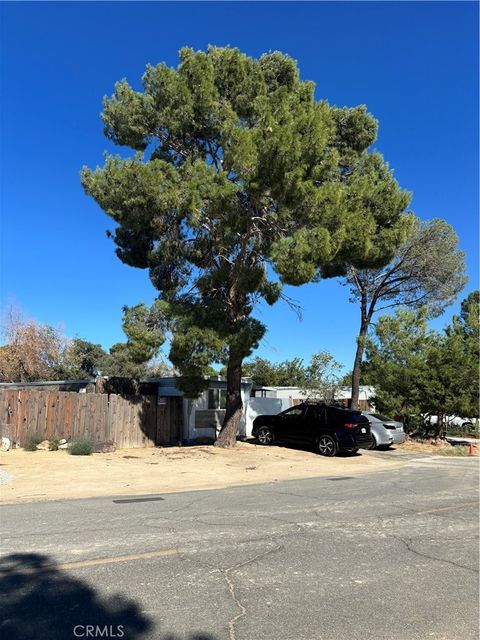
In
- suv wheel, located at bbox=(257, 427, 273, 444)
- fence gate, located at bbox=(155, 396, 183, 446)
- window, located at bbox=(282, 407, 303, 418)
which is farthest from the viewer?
fence gate, located at bbox=(155, 396, 183, 446)

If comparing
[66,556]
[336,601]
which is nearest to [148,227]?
[66,556]

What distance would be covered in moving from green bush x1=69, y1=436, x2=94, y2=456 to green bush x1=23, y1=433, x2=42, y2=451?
1.29 m

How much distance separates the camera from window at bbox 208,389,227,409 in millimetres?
24188

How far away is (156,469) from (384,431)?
1143 cm

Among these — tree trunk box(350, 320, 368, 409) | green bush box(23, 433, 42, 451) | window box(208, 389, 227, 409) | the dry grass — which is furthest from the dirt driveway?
tree trunk box(350, 320, 368, 409)

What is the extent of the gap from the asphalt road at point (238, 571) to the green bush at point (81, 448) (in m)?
8.15

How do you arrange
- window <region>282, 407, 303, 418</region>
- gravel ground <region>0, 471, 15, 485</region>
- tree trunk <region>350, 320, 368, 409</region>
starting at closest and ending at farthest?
1. gravel ground <region>0, 471, 15, 485</region>
2. window <region>282, 407, 303, 418</region>
3. tree trunk <region>350, 320, 368, 409</region>

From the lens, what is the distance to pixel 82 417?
19625mm

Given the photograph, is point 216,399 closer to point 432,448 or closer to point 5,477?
point 432,448

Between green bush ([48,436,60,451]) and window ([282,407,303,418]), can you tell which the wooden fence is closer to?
green bush ([48,436,60,451])

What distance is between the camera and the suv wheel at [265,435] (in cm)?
2197

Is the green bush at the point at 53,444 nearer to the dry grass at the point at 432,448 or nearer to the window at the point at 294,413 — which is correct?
the window at the point at 294,413

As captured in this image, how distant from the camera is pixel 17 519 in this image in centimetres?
778

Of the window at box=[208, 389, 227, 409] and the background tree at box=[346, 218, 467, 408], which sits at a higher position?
the background tree at box=[346, 218, 467, 408]
